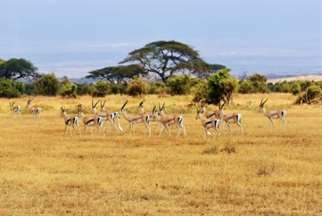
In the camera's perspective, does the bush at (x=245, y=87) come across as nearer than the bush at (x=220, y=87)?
No

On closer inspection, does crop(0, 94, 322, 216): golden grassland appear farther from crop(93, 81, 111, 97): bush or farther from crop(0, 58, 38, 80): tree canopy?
crop(0, 58, 38, 80): tree canopy

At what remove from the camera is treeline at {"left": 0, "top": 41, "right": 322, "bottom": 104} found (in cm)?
4250

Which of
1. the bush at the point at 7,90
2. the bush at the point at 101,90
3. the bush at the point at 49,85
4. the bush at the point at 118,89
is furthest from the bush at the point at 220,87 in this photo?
the bush at the point at 49,85

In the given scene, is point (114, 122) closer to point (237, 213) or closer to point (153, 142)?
point (153, 142)

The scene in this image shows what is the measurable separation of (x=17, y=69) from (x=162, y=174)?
62390 mm

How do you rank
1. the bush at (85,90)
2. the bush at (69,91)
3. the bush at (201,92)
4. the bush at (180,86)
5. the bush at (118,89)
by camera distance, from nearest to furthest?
the bush at (201,92) < the bush at (69,91) < the bush at (180,86) < the bush at (118,89) < the bush at (85,90)

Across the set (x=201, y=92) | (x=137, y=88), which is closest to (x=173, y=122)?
(x=201, y=92)

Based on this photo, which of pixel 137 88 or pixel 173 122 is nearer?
pixel 173 122

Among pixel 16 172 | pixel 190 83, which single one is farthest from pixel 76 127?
pixel 190 83

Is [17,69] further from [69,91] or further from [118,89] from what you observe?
[69,91]

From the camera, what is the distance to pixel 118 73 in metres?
72.4

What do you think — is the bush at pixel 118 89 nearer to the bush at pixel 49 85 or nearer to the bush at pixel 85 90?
the bush at pixel 85 90

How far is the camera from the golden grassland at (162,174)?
10.5 metres

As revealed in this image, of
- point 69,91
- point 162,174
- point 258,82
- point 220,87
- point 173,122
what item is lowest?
point 162,174
